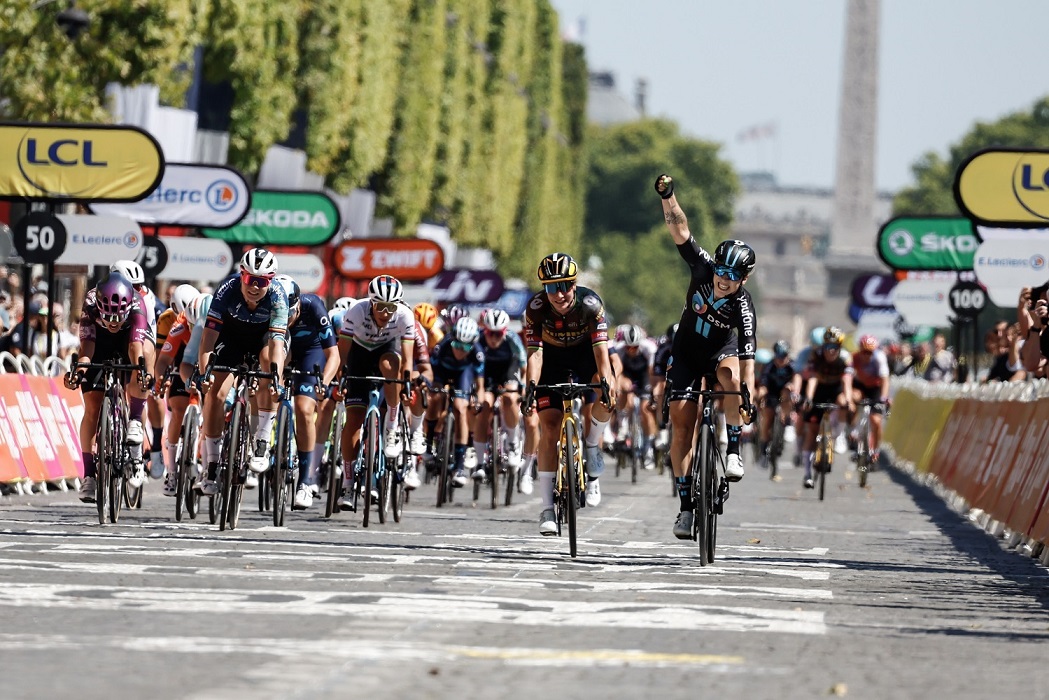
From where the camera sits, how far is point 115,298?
16.0 meters

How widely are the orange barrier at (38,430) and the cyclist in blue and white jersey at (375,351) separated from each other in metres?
3.66

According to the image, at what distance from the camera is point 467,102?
59500 mm

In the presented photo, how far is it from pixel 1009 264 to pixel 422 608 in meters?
16.5

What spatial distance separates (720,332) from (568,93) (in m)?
79.3

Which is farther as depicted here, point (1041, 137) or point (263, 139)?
point (1041, 137)

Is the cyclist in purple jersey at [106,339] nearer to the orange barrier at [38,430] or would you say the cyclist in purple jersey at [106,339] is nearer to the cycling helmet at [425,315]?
the orange barrier at [38,430]

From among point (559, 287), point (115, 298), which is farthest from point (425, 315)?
point (559, 287)

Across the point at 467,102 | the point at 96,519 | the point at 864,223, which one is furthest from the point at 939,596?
the point at 864,223

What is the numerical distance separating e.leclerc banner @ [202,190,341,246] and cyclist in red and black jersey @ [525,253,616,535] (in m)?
18.0

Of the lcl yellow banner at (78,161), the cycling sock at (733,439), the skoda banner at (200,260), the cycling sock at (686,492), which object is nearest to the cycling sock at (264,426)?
the cycling sock at (686,492)

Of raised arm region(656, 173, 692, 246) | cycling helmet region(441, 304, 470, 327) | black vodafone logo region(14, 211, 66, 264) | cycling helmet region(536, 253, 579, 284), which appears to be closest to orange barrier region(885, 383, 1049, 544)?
raised arm region(656, 173, 692, 246)

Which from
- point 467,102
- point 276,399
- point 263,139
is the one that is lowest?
point 276,399

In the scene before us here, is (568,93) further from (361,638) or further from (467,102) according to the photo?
(361,638)

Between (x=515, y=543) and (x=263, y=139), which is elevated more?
(x=263, y=139)
